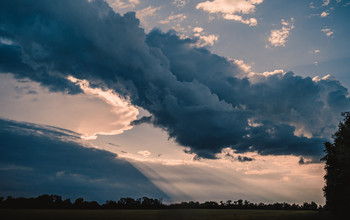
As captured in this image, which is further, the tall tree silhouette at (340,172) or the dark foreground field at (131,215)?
the dark foreground field at (131,215)

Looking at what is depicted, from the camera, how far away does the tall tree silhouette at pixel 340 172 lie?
41737 mm

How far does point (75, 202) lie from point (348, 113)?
12175 cm

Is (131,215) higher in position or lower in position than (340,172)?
lower

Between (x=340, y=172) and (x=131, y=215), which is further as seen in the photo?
(x=131, y=215)

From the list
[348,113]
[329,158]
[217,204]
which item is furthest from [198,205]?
[348,113]

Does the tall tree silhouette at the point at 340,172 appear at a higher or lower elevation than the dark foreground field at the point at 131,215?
higher

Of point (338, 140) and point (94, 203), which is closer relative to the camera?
point (338, 140)

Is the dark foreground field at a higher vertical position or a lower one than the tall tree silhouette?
lower

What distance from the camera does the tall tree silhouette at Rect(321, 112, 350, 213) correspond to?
41.7m

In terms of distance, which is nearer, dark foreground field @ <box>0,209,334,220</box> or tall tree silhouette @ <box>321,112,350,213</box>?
tall tree silhouette @ <box>321,112,350,213</box>

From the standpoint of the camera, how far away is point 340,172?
156 ft

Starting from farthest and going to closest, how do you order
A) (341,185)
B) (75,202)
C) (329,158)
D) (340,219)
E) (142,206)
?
(142,206) → (75,202) → (329,158) → (340,219) → (341,185)

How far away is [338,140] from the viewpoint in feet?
168

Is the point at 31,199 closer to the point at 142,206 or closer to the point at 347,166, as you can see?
the point at 142,206
